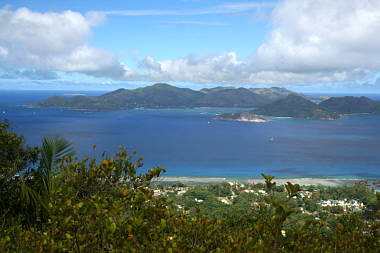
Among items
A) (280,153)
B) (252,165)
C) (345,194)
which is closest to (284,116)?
(280,153)

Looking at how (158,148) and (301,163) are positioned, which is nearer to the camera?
(301,163)

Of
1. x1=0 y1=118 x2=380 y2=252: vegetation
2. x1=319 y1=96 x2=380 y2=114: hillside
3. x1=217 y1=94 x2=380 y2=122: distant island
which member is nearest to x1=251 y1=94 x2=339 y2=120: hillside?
x1=217 y1=94 x2=380 y2=122: distant island

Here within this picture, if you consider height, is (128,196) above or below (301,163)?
above

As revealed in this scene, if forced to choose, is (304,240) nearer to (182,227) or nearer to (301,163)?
(182,227)

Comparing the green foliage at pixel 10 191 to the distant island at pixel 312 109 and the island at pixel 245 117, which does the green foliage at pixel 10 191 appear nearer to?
the island at pixel 245 117

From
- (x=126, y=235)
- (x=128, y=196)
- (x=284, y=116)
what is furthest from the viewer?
(x=284, y=116)

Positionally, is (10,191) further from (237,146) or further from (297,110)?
(297,110)
